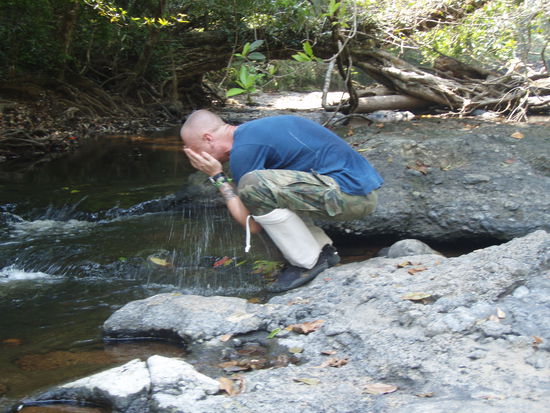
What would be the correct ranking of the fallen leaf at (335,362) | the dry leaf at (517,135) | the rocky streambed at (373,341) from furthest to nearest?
the dry leaf at (517,135) → the fallen leaf at (335,362) → the rocky streambed at (373,341)

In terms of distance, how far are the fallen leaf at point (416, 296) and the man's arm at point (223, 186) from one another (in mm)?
1161

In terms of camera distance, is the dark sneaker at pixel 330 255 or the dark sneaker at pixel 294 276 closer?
the dark sneaker at pixel 294 276

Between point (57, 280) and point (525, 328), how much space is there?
3.28m

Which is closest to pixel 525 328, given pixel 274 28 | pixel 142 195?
pixel 142 195

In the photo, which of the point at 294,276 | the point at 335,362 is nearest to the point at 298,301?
the point at 294,276

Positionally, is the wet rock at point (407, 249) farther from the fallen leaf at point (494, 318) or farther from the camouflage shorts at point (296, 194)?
the fallen leaf at point (494, 318)

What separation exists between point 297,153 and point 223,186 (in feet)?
1.72

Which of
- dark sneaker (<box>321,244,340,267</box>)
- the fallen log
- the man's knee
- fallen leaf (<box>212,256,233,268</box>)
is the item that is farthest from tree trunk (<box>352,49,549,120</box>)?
the man's knee

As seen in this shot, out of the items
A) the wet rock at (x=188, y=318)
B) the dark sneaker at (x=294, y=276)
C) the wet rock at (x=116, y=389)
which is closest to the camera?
the wet rock at (x=116, y=389)

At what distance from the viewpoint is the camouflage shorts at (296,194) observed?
3551 millimetres

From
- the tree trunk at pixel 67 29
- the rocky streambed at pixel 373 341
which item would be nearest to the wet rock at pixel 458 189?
the rocky streambed at pixel 373 341

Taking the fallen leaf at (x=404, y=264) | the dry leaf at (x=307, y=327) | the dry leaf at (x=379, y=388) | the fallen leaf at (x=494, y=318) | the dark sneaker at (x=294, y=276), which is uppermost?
the fallen leaf at (x=494, y=318)

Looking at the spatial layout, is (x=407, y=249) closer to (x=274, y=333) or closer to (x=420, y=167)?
(x=420, y=167)

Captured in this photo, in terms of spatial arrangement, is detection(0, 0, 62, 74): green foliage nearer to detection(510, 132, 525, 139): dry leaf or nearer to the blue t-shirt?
the blue t-shirt
